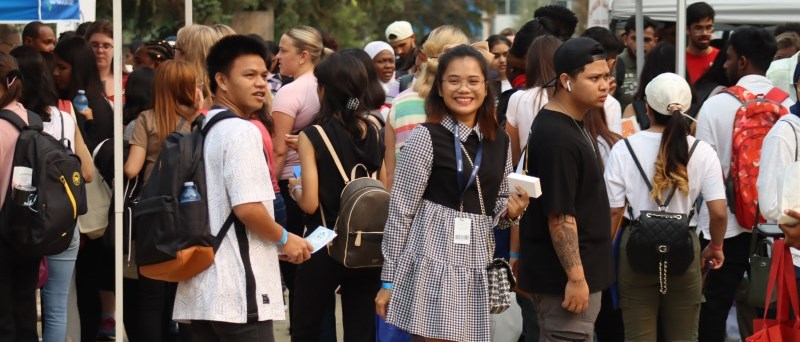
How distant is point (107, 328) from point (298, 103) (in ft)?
7.27

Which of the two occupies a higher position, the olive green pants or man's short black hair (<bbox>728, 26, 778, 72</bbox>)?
man's short black hair (<bbox>728, 26, 778, 72</bbox>)

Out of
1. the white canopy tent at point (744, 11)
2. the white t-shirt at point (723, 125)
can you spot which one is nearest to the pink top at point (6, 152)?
the white t-shirt at point (723, 125)

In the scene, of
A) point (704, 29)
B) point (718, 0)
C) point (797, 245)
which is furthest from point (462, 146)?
point (718, 0)

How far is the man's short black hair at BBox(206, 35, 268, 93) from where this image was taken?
5.26 meters

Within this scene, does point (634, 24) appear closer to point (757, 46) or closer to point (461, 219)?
point (757, 46)

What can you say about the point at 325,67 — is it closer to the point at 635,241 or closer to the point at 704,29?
the point at 635,241

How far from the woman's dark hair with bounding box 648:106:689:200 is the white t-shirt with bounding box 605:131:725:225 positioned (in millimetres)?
46

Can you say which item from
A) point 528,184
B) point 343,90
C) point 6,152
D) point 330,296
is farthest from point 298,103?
point 528,184

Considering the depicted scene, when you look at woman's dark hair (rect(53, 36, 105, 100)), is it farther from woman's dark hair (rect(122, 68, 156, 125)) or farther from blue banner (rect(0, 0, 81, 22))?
blue banner (rect(0, 0, 81, 22))

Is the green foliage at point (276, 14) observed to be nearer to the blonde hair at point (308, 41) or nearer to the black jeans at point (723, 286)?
the blonde hair at point (308, 41)

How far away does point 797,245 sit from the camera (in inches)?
207

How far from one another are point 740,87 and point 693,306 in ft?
5.53

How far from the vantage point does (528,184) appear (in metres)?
5.00

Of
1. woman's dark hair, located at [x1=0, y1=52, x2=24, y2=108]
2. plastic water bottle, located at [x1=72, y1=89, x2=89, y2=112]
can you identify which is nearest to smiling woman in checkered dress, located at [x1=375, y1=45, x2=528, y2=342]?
woman's dark hair, located at [x1=0, y1=52, x2=24, y2=108]
